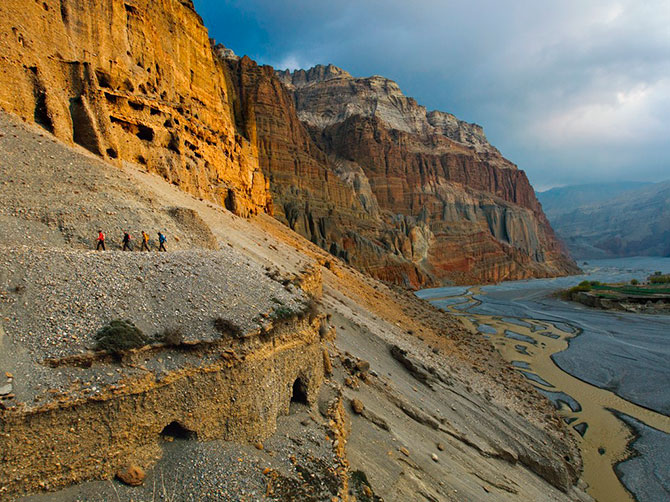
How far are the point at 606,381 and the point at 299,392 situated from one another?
25.2m

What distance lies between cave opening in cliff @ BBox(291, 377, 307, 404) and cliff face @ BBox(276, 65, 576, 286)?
6551 centimetres

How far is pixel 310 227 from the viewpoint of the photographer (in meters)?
74.1

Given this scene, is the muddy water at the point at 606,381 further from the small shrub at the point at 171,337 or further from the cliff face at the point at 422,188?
the cliff face at the point at 422,188

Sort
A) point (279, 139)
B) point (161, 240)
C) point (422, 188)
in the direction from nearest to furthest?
point (161, 240) → point (279, 139) → point (422, 188)

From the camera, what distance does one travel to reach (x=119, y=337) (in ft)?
17.4

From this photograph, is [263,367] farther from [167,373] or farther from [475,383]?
[475,383]

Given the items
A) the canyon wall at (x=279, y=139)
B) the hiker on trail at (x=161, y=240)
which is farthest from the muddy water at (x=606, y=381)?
the canyon wall at (x=279, y=139)

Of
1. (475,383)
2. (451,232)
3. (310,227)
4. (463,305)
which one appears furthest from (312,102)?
(475,383)

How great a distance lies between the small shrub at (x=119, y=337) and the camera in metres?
5.14

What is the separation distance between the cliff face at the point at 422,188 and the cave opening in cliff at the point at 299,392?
65.5m

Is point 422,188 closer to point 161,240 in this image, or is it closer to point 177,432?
point 161,240

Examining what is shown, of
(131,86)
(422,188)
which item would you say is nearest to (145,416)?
(131,86)

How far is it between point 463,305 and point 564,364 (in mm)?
32863

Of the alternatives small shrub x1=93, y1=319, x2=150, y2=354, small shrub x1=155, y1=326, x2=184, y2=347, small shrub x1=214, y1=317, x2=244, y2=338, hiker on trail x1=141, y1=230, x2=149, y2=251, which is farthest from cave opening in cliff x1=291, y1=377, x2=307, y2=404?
hiker on trail x1=141, y1=230, x2=149, y2=251
